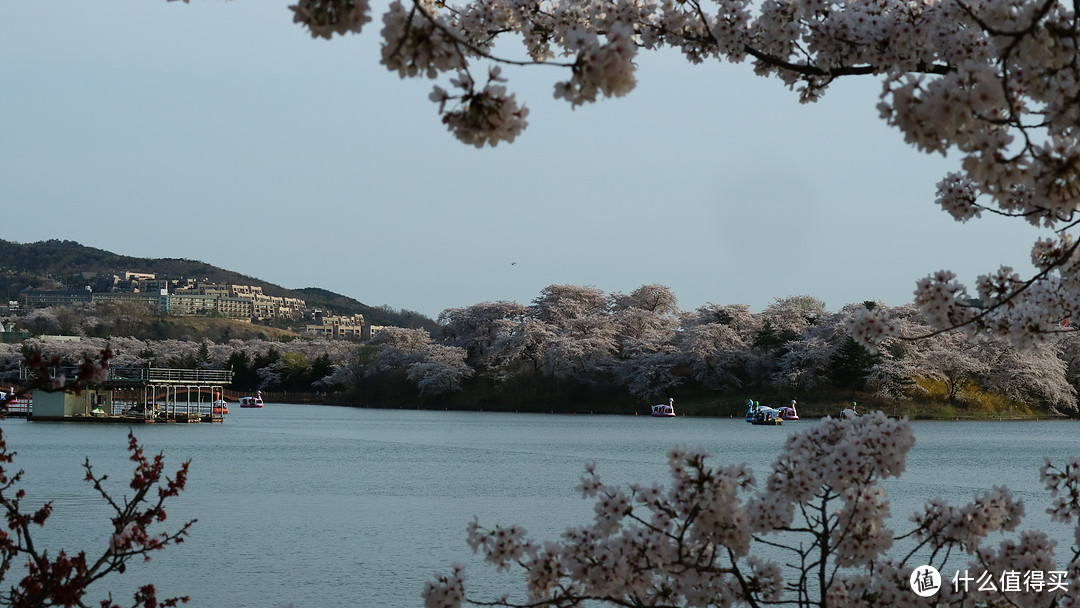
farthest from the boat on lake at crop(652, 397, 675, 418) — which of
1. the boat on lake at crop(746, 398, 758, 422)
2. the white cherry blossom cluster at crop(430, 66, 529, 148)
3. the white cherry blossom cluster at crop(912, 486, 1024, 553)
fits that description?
the white cherry blossom cluster at crop(430, 66, 529, 148)

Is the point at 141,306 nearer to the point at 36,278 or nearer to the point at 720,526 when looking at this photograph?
the point at 36,278

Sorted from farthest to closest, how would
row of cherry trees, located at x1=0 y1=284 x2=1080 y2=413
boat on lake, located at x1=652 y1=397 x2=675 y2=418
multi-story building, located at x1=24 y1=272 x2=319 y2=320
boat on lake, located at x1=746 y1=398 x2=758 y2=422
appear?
1. multi-story building, located at x1=24 y1=272 x2=319 y2=320
2. boat on lake, located at x1=652 y1=397 x2=675 y2=418
3. row of cherry trees, located at x1=0 y1=284 x2=1080 y2=413
4. boat on lake, located at x1=746 y1=398 x2=758 y2=422

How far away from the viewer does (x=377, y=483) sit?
26.9m

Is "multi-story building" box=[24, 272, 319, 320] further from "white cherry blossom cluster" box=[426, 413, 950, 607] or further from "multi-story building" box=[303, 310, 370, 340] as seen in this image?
"white cherry blossom cluster" box=[426, 413, 950, 607]

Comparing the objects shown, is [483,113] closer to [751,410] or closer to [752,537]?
[752,537]

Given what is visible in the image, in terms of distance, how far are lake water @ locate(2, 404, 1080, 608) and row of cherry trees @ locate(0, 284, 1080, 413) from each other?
320 cm

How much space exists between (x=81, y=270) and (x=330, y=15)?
191 m

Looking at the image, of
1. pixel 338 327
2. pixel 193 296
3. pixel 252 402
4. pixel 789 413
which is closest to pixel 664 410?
pixel 789 413

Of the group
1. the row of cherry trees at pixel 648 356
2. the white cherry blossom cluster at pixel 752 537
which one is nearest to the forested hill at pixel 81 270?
the row of cherry trees at pixel 648 356

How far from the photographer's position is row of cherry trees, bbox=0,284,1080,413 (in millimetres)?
51594

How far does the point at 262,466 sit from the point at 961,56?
96.1ft

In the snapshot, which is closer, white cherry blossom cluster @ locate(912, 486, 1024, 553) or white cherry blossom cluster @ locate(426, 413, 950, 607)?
white cherry blossom cluster @ locate(426, 413, 950, 607)

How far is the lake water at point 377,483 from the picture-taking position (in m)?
15.0

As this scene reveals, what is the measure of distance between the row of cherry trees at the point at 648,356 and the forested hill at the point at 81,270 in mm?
69938
